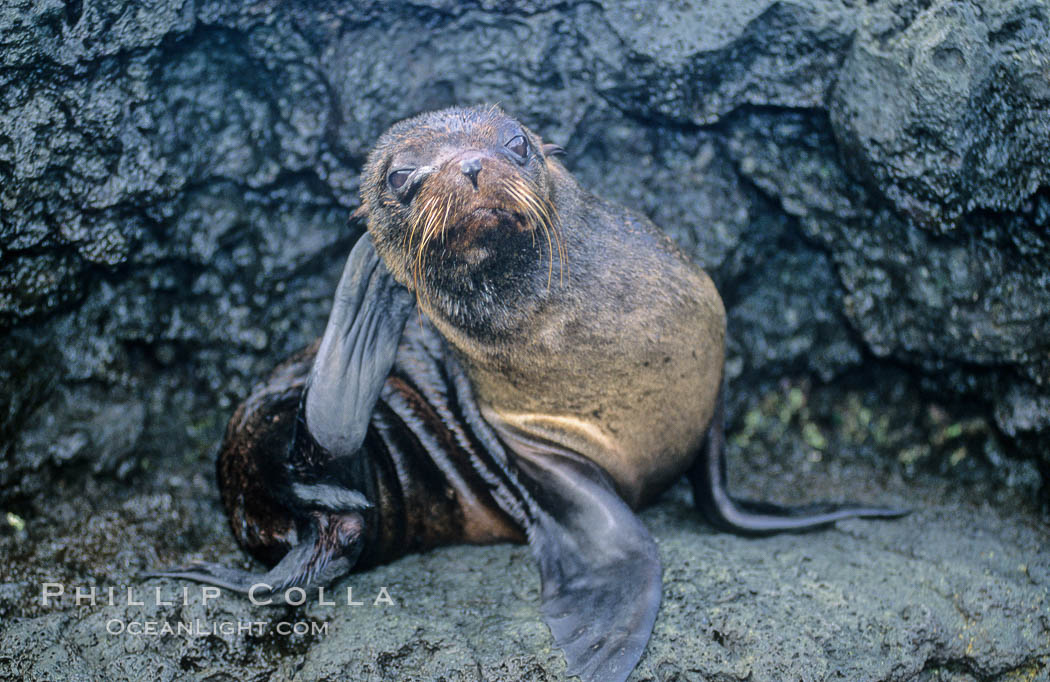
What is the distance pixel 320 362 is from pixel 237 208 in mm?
1450

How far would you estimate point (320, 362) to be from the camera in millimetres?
4133

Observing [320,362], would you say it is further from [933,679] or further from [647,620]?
[933,679]

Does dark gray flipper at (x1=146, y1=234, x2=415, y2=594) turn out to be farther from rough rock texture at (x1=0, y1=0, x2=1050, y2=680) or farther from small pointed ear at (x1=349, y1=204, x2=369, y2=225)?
rough rock texture at (x1=0, y1=0, x2=1050, y2=680)

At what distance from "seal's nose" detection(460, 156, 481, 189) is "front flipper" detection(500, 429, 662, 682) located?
1.23 m

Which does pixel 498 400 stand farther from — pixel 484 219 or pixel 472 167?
pixel 472 167

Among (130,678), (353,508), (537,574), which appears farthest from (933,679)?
(130,678)

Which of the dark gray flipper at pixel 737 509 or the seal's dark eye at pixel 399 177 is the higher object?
the seal's dark eye at pixel 399 177

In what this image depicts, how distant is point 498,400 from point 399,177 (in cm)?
105

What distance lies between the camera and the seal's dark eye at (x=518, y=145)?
3898 mm

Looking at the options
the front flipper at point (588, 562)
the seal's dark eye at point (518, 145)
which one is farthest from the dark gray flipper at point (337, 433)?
the seal's dark eye at point (518, 145)

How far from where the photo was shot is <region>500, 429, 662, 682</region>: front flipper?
143 inches

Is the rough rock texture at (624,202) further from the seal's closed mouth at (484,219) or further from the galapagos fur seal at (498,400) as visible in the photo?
the seal's closed mouth at (484,219)

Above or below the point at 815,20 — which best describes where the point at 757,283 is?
below

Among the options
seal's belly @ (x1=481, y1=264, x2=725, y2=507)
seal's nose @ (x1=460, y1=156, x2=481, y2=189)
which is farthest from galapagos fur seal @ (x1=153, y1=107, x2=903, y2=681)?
seal's nose @ (x1=460, y1=156, x2=481, y2=189)
